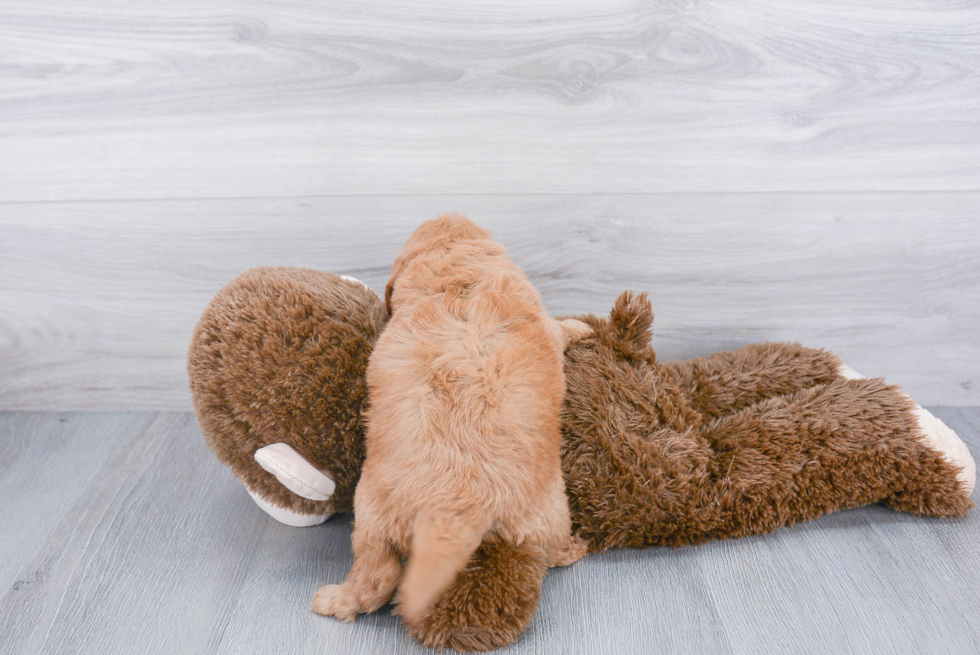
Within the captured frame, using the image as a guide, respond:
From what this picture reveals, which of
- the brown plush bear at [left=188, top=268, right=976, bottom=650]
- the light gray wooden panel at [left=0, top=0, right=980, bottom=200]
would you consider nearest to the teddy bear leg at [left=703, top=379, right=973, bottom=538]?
the brown plush bear at [left=188, top=268, right=976, bottom=650]

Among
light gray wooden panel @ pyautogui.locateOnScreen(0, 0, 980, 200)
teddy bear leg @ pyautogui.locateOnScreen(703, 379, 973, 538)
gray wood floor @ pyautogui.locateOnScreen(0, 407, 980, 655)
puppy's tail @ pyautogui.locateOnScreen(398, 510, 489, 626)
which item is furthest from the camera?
light gray wooden panel @ pyautogui.locateOnScreen(0, 0, 980, 200)

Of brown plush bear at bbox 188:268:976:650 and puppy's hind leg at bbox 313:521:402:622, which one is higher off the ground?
brown plush bear at bbox 188:268:976:650

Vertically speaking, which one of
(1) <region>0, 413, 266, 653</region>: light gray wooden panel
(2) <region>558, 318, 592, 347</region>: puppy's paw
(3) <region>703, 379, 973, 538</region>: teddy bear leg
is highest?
(2) <region>558, 318, 592, 347</region>: puppy's paw

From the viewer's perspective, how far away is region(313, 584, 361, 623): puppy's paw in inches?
28.3

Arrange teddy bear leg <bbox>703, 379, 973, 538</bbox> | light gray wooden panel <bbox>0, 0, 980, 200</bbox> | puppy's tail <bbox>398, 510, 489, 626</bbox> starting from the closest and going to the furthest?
1. puppy's tail <bbox>398, 510, 489, 626</bbox>
2. teddy bear leg <bbox>703, 379, 973, 538</bbox>
3. light gray wooden panel <bbox>0, 0, 980, 200</bbox>

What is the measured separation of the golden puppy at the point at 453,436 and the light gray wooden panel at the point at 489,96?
0.32 m

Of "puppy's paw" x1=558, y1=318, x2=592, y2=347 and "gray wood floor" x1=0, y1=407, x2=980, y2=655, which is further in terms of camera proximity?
"puppy's paw" x1=558, y1=318, x2=592, y2=347

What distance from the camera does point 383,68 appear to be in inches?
38.3

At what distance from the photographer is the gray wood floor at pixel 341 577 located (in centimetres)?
71

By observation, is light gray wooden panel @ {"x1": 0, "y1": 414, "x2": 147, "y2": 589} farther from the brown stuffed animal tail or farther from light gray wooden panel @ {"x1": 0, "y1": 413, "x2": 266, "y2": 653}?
the brown stuffed animal tail

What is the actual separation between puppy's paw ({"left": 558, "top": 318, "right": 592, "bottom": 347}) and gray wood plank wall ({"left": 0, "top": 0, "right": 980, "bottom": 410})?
167 mm

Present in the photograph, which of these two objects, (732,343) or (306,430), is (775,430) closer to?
(732,343)

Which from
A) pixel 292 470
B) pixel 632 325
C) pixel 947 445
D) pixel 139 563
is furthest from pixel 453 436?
pixel 947 445

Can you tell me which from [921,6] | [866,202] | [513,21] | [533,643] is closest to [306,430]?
[533,643]
